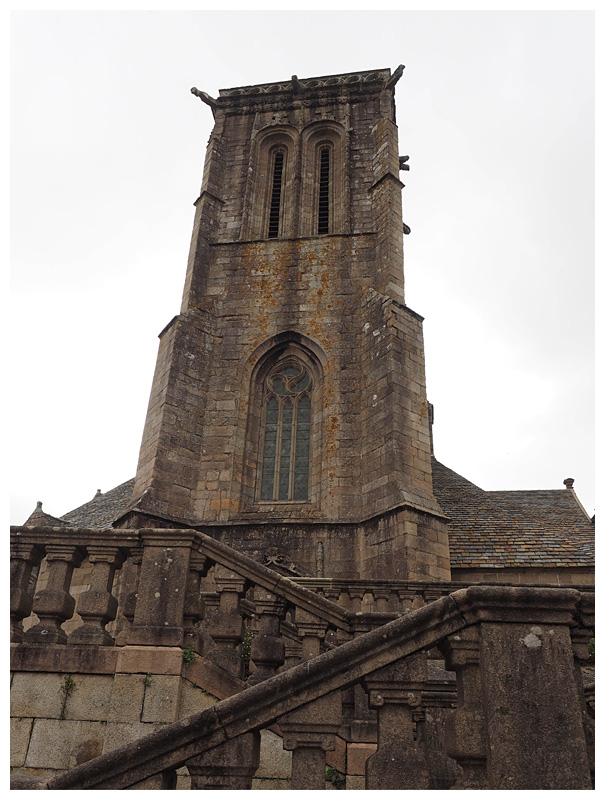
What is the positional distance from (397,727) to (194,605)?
2.30 m

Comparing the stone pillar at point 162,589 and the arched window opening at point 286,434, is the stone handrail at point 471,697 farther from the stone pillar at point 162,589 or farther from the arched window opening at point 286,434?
the arched window opening at point 286,434

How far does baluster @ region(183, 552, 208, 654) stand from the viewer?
5.20 m

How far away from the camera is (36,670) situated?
16.5 feet

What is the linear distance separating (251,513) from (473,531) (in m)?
5.12

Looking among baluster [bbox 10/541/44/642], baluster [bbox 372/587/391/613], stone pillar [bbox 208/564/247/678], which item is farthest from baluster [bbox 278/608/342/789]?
baluster [bbox 372/587/391/613]

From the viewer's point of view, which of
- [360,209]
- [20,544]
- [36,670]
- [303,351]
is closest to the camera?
[36,670]

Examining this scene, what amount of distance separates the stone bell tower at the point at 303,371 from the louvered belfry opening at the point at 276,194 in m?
0.05

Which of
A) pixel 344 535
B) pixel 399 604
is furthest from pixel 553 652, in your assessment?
pixel 344 535

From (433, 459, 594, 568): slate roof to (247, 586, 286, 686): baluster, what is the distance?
8517mm

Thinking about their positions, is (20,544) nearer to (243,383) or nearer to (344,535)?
(344,535)

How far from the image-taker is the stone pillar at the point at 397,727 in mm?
3287

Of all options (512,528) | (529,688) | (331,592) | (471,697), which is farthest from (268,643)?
(512,528)

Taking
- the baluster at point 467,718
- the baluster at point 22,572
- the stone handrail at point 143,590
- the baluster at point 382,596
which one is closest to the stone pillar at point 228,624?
the stone handrail at point 143,590

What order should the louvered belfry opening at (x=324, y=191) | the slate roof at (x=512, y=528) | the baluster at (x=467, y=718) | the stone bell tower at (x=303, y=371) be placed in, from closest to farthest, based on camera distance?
1. the baluster at (x=467, y=718)
2. the stone bell tower at (x=303, y=371)
3. the slate roof at (x=512, y=528)
4. the louvered belfry opening at (x=324, y=191)
